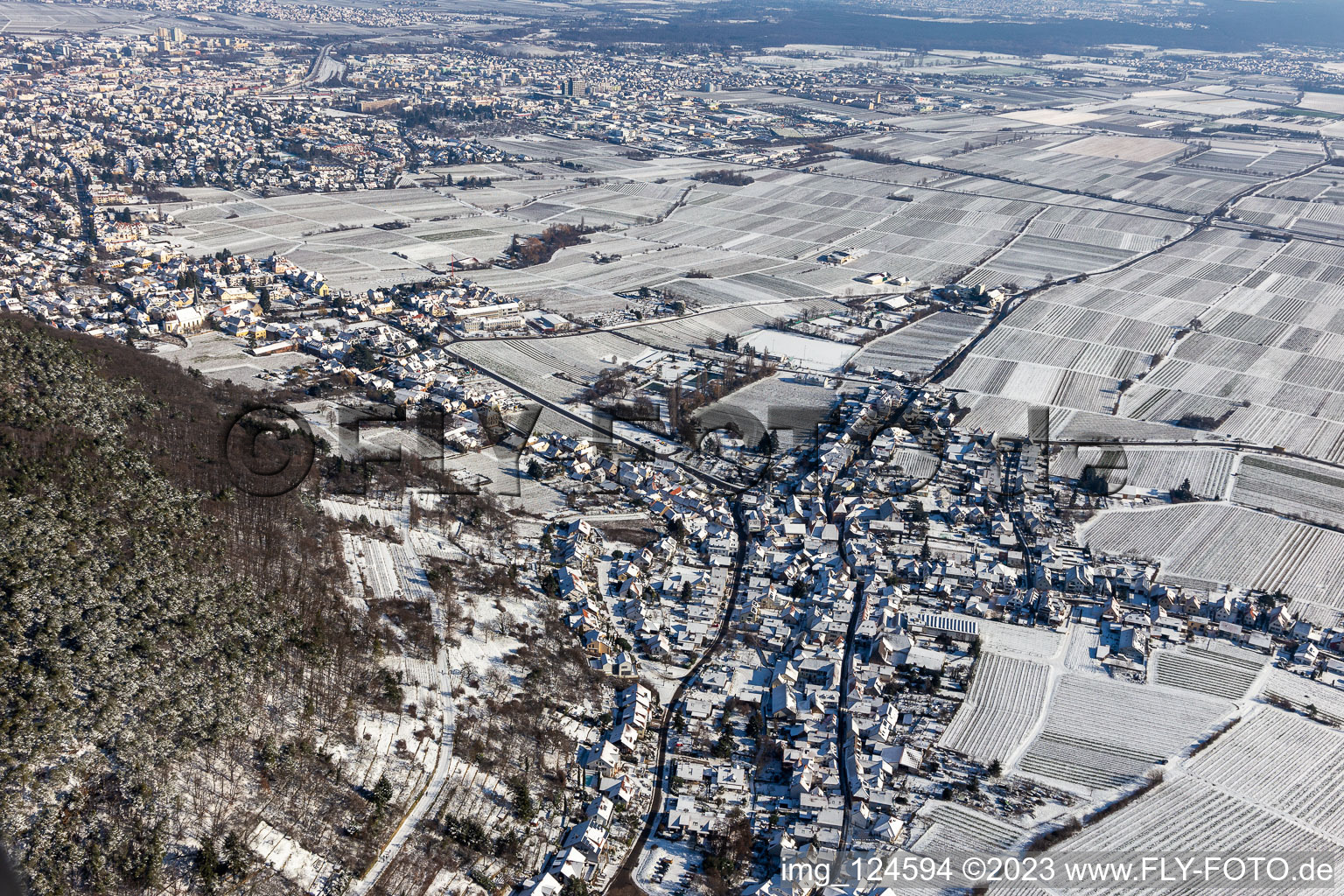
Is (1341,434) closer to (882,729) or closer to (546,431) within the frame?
(882,729)

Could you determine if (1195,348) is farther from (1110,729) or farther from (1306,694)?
(1110,729)

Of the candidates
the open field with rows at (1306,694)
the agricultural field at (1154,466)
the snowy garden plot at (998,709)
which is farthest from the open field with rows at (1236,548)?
the snowy garden plot at (998,709)

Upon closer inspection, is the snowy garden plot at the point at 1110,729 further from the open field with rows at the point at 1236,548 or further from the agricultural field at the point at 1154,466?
the agricultural field at the point at 1154,466

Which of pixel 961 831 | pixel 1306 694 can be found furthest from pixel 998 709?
pixel 1306 694

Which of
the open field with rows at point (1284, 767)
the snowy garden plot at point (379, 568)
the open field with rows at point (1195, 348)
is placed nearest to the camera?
the open field with rows at point (1284, 767)

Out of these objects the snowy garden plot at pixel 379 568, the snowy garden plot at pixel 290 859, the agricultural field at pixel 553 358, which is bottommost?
the snowy garden plot at pixel 290 859

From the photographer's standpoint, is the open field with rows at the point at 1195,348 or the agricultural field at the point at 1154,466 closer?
the agricultural field at the point at 1154,466
